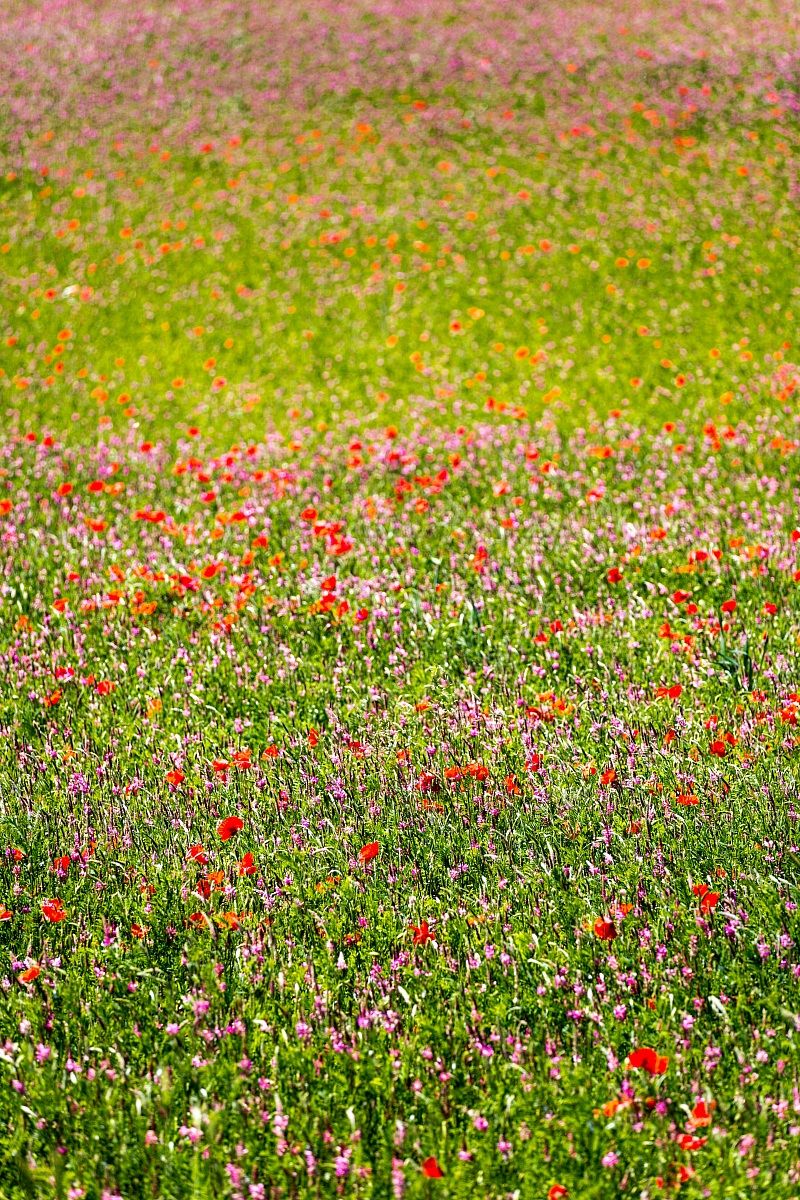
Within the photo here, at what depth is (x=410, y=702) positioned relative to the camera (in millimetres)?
5207

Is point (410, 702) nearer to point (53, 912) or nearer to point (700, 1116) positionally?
point (53, 912)

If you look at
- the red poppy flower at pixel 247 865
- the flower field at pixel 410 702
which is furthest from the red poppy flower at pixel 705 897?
the red poppy flower at pixel 247 865

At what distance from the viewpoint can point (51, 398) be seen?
37.4 ft

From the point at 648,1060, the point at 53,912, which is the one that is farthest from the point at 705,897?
the point at 53,912

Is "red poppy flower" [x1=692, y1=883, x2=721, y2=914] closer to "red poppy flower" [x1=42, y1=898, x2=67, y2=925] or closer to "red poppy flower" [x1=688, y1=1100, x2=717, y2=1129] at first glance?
"red poppy flower" [x1=688, y1=1100, x2=717, y2=1129]

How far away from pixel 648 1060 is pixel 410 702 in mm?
2536

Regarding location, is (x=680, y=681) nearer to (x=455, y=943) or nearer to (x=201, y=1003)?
(x=455, y=943)

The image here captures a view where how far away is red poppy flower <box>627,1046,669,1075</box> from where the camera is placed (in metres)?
2.95

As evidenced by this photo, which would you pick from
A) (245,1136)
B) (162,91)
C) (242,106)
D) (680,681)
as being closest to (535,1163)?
(245,1136)

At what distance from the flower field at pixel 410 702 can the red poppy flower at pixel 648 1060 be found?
0.07 metres

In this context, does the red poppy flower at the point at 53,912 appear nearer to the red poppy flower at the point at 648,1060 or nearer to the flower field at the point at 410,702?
the flower field at the point at 410,702

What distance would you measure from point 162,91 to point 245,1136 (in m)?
21.5

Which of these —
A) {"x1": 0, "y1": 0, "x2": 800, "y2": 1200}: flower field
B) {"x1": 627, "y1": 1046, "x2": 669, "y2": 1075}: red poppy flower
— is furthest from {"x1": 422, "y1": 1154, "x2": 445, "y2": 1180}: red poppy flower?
{"x1": 627, "y1": 1046, "x2": 669, "y2": 1075}: red poppy flower

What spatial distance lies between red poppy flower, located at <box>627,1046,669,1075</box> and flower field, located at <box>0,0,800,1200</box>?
0.22ft
